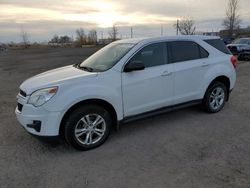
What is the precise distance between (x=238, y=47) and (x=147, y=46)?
54.9 feet

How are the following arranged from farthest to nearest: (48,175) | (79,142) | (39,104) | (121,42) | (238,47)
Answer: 1. (238,47)
2. (121,42)
3. (79,142)
4. (39,104)
5. (48,175)

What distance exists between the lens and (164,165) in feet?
11.6

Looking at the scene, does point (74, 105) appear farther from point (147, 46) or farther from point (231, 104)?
point (231, 104)

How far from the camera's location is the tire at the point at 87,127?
3.91 m

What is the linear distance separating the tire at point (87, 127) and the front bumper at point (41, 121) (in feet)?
0.59

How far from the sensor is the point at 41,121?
12.3 ft

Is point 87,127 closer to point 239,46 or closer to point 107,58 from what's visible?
point 107,58

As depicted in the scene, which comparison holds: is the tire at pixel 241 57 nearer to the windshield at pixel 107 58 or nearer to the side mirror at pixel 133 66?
the windshield at pixel 107 58

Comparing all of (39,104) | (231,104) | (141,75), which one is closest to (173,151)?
(141,75)

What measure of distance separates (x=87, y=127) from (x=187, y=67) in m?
2.31

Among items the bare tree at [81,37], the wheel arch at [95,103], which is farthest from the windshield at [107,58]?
the bare tree at [81,37]

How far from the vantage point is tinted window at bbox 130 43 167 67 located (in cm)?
458

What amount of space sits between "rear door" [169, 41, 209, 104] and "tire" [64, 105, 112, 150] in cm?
157

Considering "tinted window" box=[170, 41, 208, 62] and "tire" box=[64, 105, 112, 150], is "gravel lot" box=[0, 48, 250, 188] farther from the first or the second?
"tinted window" box=[170, 41, 208, 62]
